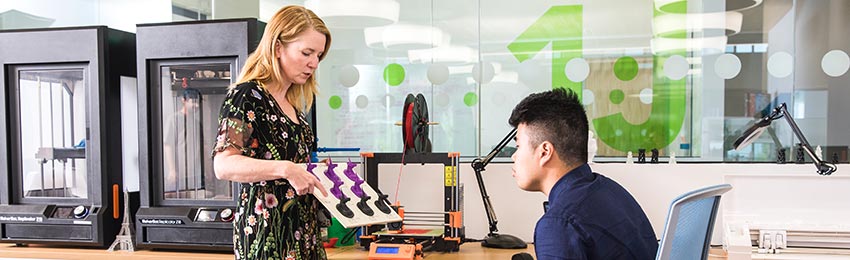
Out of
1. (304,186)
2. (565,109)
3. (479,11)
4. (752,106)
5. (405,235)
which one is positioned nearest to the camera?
(565,109)

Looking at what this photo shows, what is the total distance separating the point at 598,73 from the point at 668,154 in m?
0.43

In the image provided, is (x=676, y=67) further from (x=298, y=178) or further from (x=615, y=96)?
(x=298, y=178)

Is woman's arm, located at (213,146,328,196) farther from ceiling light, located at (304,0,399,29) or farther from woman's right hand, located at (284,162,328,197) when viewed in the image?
ceiling light, located at (304,0,399,29)

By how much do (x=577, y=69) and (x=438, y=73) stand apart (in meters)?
0.59

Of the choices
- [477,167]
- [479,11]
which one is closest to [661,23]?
[479,11]

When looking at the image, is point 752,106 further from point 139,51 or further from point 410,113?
point 139,51

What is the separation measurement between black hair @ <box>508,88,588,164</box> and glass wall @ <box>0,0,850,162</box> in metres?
1.41

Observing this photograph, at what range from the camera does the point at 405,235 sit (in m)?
2.58

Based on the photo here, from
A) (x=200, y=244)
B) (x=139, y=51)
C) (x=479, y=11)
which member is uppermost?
(x=479, y=11)

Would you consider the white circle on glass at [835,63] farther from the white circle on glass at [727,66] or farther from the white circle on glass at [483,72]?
the white circle on glass at [483,72]

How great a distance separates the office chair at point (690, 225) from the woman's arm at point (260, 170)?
0.85 metres

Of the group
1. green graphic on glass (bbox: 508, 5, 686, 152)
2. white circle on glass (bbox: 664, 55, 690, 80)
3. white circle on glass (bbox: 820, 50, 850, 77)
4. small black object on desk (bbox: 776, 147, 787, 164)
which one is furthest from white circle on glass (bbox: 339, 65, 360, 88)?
white circle on glass (bbox: 820, 50, 850, 77)

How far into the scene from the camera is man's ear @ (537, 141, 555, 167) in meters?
1.50

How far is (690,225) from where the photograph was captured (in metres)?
1.32
